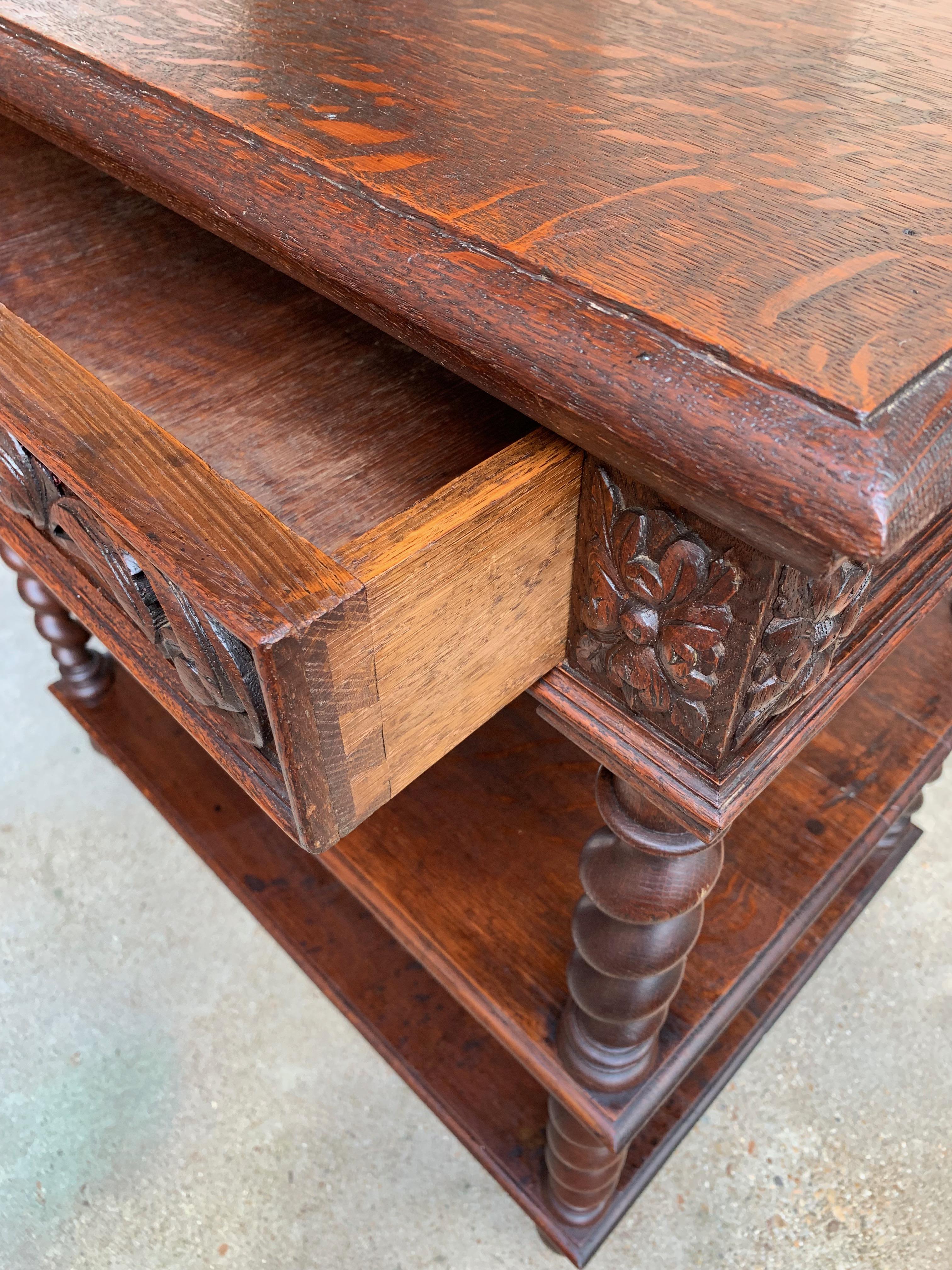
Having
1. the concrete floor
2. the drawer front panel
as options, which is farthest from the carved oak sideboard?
the concrete floor

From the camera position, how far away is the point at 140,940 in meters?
0.98

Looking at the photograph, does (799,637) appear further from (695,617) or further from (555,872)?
(555,872)

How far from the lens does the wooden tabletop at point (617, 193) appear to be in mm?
289

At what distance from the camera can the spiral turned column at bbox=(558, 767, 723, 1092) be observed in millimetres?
507

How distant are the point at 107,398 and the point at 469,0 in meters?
0.38

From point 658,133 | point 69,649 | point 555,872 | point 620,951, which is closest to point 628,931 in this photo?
point 620,951

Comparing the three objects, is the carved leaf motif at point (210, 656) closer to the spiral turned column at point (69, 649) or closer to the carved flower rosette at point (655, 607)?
the carved flower rosette at point (655, 607)

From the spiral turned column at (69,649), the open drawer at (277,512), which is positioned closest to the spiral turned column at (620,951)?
the open drawer at (277,512)

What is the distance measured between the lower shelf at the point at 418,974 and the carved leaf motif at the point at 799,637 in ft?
1.16

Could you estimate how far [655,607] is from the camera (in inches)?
15.5

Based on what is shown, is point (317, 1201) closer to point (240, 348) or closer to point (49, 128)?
point (240, 348)

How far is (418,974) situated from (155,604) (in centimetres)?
57

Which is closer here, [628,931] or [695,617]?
[695,617]

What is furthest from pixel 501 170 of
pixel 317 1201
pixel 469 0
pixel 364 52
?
pixel 317 1201
